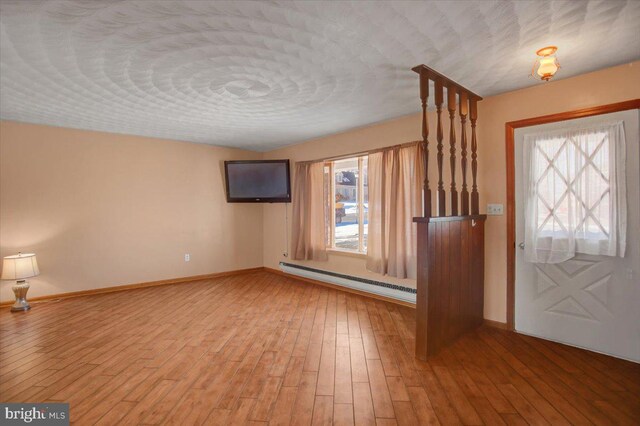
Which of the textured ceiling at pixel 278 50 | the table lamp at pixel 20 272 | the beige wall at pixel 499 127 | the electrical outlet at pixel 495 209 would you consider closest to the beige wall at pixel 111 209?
the table lamp at pixel 20 272

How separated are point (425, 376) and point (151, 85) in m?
3.34

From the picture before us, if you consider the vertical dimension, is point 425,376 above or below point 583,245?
below

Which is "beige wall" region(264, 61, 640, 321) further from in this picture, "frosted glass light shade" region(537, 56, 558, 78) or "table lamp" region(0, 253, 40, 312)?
"table lamp" region(0, 253, 40, 312)

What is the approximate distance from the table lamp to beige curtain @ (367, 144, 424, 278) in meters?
4.22

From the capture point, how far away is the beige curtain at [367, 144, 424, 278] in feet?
11.7

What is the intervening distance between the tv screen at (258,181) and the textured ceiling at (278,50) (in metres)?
1.82

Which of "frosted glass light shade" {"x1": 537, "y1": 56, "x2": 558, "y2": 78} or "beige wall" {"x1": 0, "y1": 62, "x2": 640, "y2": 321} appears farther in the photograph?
"beige wall" {"x1": 0, "y1": 62, "x2": 640, "y2": 321}

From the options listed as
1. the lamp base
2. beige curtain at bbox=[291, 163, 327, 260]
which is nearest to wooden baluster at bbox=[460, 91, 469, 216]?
beige curtain at bbox=[291, 163, 327, 260]

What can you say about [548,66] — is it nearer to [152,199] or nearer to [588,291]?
[588,291]

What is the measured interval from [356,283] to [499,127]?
8.22ft

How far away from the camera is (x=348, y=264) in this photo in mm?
4434

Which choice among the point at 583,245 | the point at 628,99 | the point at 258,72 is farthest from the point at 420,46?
the point at 583,245

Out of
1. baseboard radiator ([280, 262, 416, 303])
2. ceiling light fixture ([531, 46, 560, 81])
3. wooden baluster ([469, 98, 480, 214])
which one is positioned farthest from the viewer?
baseboard radiator ([280, 262, 416, 303])

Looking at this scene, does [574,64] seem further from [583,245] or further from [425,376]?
[425,376]
